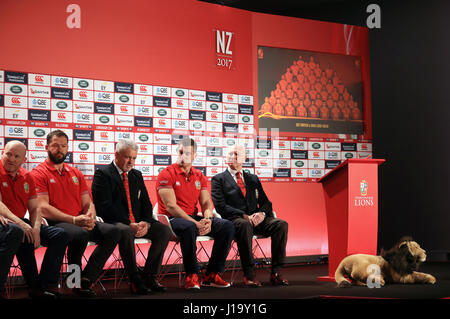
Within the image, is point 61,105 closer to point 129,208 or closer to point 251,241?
point 129,208

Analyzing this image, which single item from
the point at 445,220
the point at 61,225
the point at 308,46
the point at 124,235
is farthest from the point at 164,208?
the point at 445,220

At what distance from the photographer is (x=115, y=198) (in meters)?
4.55

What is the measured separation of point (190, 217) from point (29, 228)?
4.97 feet

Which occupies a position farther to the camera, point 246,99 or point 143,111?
point 246,99

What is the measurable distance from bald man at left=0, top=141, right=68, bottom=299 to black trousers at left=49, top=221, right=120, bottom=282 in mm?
124

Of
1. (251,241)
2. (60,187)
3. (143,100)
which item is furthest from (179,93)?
(60,187)

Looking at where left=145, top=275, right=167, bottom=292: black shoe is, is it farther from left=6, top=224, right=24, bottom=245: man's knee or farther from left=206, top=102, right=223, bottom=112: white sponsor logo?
left=206, top=102, right=223, bottom=112: white sponsor logo

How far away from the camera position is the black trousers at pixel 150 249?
429cm

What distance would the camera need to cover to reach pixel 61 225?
412cm

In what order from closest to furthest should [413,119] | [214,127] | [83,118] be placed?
[83,118], [214,127], [413,119]

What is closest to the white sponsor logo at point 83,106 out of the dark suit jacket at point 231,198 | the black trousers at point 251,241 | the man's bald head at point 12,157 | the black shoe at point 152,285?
the dark suit jacket at point 231,198

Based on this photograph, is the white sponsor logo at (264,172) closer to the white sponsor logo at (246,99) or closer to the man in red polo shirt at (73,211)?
the white sponsor logo at (246,99)
